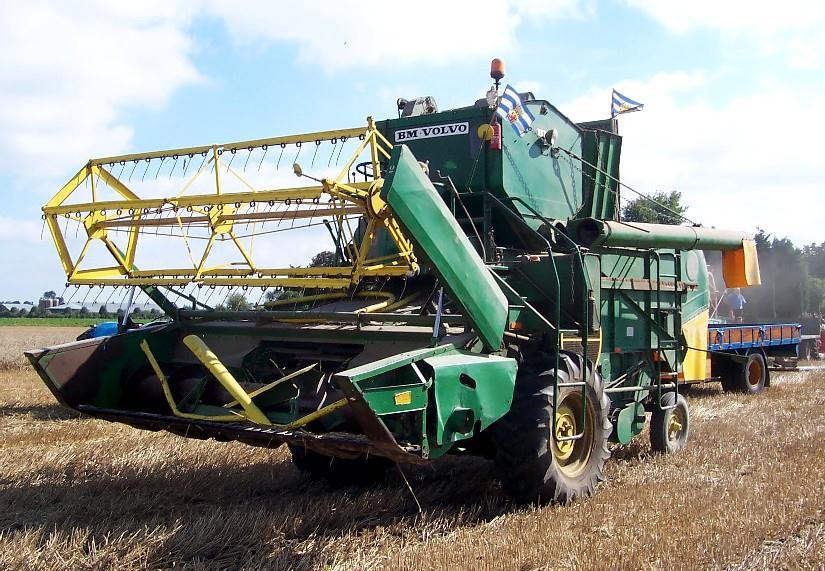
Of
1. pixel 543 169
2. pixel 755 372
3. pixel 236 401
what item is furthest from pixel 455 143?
pixel 755 372

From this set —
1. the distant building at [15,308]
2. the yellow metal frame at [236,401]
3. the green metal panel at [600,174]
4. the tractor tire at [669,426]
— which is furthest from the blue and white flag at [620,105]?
the distant building at [15,308]

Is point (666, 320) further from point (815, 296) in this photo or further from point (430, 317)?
point (815, 296)

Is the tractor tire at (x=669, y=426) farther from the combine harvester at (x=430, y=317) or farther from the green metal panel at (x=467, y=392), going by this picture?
the green metal panel at (x=467, y=392)

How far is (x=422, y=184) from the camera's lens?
4473mm

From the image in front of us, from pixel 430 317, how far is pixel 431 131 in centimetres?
233

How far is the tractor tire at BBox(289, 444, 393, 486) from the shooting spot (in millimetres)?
6035

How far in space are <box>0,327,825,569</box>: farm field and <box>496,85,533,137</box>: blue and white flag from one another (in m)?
2.75

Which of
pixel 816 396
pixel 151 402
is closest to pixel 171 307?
pixel 151 402

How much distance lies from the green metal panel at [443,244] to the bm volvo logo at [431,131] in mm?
2140

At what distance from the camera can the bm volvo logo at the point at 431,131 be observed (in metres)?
6.61

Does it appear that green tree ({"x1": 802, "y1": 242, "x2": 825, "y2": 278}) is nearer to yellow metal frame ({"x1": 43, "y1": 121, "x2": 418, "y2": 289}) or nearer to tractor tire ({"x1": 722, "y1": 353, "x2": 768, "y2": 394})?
tractor tire ({"x1": 722, "y1": 353, "x2": 768, "y2": 394})

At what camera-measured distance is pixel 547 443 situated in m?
4.93

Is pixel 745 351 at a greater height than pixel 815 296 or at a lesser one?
lesser

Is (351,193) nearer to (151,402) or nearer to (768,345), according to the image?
(151,402)
